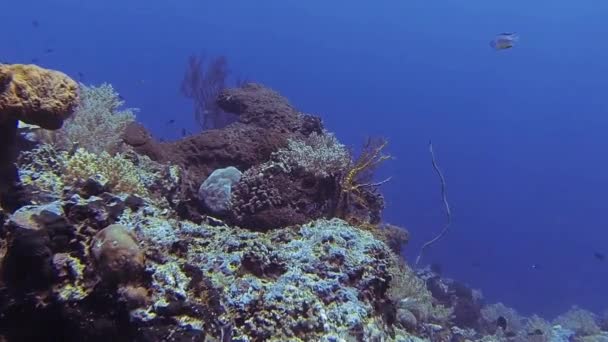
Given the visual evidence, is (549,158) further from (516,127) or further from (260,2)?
(260,2)

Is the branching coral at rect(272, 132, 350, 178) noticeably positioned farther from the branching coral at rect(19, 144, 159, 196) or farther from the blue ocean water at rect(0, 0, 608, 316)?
the blue ocean water at rect(0, 0, 608, 316)

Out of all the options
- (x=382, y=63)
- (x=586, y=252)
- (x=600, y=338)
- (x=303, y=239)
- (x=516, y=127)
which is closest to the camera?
(x=303, y=239)

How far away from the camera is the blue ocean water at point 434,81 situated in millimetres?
82438

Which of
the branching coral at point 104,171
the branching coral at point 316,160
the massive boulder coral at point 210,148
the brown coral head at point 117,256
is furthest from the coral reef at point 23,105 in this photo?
the branching coral at point 316,160

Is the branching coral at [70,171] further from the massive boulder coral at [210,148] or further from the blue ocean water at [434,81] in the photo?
the blue ocean water at [434,81]

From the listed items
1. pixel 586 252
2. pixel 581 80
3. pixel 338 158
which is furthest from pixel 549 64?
pixel 338 158

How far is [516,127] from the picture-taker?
12075 centimetres

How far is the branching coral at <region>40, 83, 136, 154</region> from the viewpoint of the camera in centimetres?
575

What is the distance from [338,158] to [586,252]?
74.1 m

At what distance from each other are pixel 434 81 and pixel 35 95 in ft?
428

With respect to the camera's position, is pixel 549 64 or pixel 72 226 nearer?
pixel 72 226

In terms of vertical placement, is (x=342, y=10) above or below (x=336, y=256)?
above

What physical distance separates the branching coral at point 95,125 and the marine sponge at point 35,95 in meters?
1.71

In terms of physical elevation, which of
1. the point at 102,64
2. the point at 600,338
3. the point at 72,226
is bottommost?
the point at 72,226
